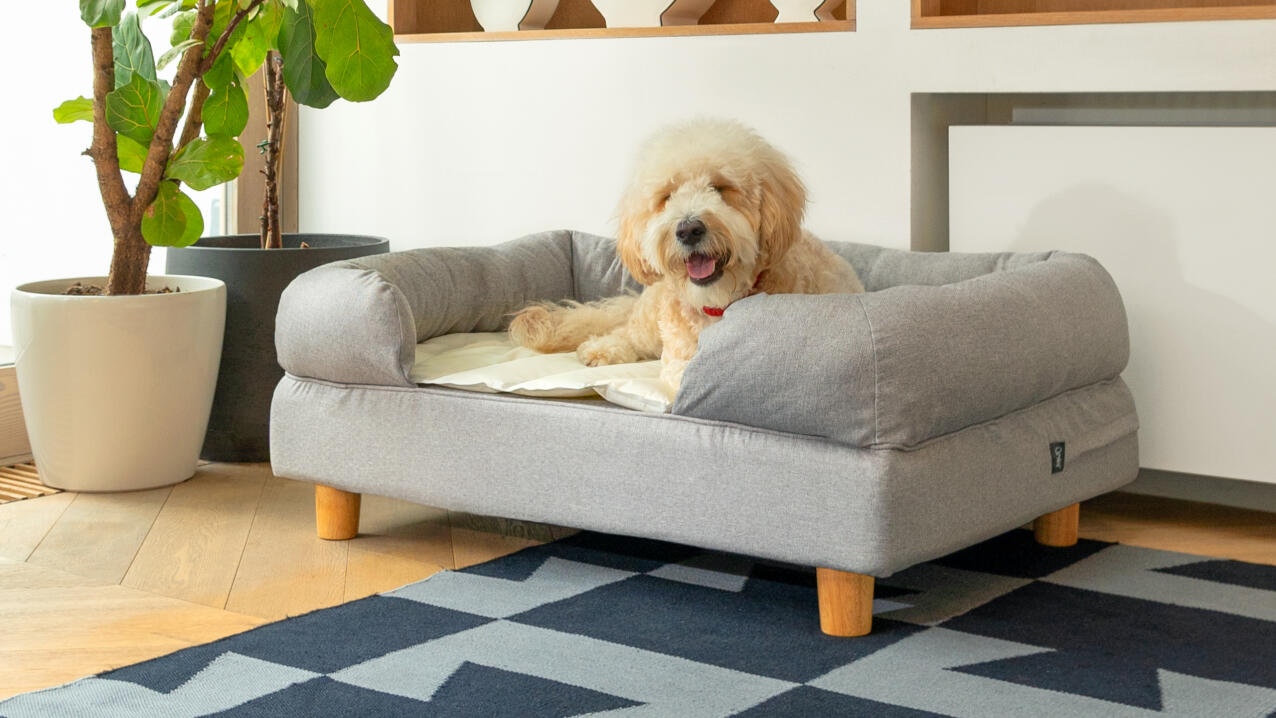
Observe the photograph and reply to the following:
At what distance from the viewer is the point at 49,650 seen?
2057mm

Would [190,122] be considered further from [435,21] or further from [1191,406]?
[1191,406]

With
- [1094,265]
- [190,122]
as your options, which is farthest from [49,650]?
[1094,265]

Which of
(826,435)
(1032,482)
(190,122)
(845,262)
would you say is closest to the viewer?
(826,435)

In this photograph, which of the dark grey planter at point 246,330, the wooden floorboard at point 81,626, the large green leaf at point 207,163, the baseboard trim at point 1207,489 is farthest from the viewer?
the dark grey planter at point 246,330

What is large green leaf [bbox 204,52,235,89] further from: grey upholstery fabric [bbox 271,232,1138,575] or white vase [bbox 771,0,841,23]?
white vase [bbox 771,0,841,23]

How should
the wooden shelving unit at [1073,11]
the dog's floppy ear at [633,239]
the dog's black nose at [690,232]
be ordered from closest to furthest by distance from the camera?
the dog's black nose at [690,232] < the dog's floppy ear at [633,239] < the wooden shelving unit at [1073,11]

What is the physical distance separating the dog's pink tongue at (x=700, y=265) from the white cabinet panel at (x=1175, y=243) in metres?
0.84

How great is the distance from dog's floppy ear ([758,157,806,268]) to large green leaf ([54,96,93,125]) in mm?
1554

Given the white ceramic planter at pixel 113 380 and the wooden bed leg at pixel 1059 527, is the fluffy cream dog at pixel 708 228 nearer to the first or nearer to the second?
the wooden bed leg at pixel 1059 527

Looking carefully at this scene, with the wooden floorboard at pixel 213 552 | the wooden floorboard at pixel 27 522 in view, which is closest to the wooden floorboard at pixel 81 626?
the wooden floorboard at pixel 213 552

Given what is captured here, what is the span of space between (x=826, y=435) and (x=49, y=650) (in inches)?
46.3

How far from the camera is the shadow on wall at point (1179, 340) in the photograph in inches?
104

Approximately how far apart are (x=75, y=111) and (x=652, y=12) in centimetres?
134

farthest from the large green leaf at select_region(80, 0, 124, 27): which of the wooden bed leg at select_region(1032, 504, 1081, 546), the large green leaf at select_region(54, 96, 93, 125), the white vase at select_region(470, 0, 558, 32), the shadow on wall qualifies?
the wooden bed leg at select_region(1032, 504, 1081, 546)
